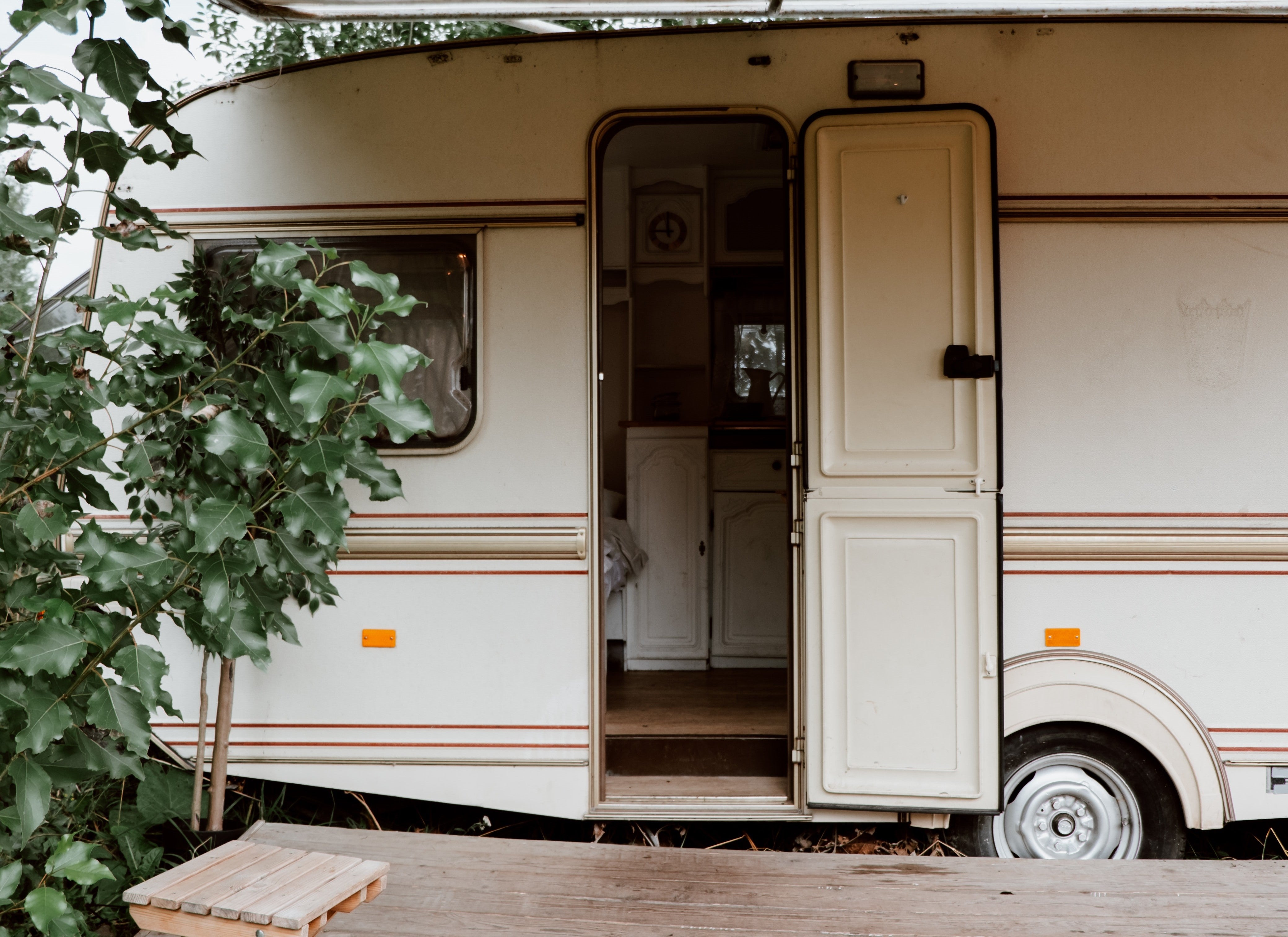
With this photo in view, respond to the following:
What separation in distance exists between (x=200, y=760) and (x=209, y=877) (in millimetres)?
857

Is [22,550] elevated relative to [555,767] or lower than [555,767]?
elevated

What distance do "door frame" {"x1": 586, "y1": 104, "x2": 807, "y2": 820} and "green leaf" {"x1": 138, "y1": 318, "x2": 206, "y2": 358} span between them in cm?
139

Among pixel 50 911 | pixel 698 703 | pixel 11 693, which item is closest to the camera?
pixel 50 911

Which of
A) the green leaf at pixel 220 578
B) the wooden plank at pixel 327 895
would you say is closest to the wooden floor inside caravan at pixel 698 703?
the wooden plank at pixel 327 895

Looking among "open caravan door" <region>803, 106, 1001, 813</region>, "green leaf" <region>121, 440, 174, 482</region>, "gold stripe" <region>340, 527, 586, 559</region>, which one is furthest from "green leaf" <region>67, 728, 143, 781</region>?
"open caravan door" <region>803, 106, 1001, 813</region>

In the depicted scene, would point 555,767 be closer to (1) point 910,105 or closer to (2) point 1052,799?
(2) point 1052,799

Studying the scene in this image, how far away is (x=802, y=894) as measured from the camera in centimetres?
270

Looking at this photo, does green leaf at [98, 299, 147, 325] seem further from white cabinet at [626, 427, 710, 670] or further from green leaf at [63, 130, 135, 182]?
white cabinet at [626, 427, 710, 670]

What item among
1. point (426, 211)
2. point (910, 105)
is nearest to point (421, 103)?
point (426, 211)

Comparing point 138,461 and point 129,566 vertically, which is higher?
point 138,461

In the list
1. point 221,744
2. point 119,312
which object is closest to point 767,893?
point 221,744

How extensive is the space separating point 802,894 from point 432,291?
2269 millimetres

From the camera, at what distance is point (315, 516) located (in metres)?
1.98

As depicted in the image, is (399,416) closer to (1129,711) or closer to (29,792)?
(29,792)
